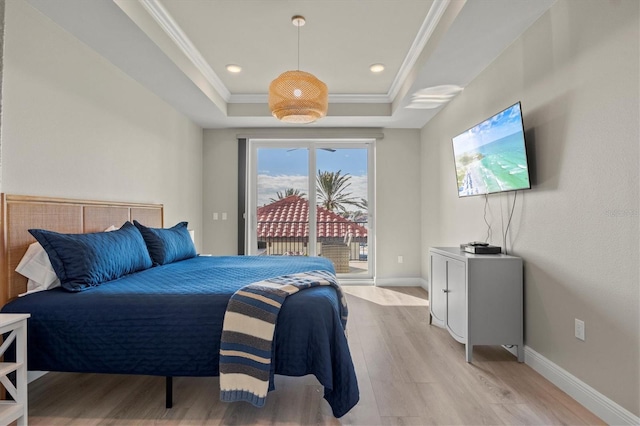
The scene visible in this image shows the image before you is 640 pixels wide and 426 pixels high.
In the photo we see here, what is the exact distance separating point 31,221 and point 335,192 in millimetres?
3770

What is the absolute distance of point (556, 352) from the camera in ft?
6.95

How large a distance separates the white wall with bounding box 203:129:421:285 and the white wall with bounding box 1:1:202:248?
120 cm

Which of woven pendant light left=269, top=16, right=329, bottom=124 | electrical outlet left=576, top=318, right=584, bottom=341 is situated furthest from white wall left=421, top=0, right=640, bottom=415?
woven pendant light left=269, top=16, right=329, bottom=124

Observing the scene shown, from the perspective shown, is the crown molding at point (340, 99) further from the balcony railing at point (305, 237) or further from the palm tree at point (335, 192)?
the balcony railing at point (305, 237)

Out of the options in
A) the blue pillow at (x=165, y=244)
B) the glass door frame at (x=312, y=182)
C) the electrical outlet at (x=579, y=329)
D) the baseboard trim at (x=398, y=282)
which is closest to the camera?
the electrical outlet at (x=579, y=329)

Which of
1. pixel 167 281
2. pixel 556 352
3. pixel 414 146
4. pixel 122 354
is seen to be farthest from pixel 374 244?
pixel 122 354

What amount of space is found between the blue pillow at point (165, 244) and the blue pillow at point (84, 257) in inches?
19.5

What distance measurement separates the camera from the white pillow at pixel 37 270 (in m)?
1.96

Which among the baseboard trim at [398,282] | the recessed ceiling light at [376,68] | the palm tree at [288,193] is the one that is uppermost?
the recessed ceiling light at [376,68]

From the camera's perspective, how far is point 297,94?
270 centimetres

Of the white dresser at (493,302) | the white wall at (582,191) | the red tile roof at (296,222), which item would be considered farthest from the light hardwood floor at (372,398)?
the red tile roof at (296,222)

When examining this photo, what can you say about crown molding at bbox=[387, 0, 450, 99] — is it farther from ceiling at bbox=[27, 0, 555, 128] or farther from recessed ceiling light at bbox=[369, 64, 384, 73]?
recessed ceiling light at bbox=[369, 64, 384, 73]

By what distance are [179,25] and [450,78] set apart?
8.25ft

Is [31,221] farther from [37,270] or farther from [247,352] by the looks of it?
[247,352]
